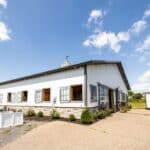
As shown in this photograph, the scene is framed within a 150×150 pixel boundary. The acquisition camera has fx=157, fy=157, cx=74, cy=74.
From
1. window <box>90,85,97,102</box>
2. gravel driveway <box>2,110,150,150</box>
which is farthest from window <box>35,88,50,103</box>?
gravel driveway <box>2,110,150,150</box>

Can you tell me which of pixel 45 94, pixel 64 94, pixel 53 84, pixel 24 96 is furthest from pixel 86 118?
pixel 24 96

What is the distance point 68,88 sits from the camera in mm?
13008

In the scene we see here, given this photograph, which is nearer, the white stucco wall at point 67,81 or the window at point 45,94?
the white stucco wall at point 67,81

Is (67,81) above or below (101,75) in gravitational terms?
below

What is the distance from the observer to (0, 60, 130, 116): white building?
1223 centimetres

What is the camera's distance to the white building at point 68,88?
1223cm

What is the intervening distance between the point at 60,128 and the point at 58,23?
29.5 ft

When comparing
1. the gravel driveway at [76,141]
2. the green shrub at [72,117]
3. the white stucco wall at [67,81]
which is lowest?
the gravel driveway at [76,141]

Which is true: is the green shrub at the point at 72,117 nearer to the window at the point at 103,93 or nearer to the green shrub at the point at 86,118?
the green shrub at the point at 86,118

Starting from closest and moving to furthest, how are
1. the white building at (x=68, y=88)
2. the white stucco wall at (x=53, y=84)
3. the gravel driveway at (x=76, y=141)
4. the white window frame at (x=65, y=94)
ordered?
the gravel driveway at (x=76, y=141) → the white building at (x=68, y=88) → the white stucco wall at (x=53, y=84) → the white window frame at (x=65, y=94)

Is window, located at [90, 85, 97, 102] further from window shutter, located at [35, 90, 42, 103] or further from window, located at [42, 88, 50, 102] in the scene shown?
window shutter, located at [35, 90, 42, 103]

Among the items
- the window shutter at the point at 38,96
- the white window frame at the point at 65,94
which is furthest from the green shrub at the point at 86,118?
the window shutter at the point at 38,96

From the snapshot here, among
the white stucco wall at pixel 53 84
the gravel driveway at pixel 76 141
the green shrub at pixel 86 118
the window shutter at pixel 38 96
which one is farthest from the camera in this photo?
the window shutter at pixel 38 96

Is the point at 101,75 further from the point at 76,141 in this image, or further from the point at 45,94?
the point at 76,141
